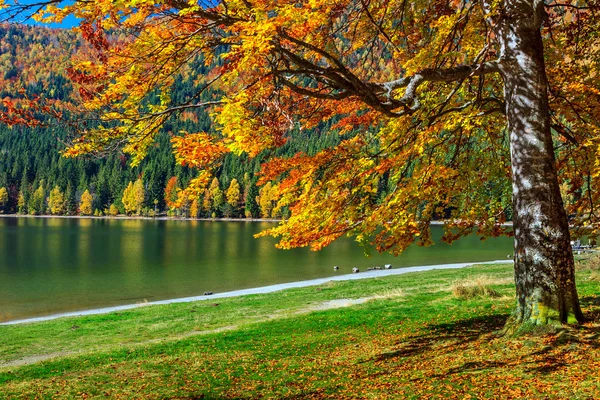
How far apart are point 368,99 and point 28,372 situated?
29.8 ft

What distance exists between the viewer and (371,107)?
28.9ft

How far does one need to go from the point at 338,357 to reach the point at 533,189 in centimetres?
402

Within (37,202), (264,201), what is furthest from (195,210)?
(37,202)

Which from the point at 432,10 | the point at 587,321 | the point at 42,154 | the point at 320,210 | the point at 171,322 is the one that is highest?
the point at 42,154

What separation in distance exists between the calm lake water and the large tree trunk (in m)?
19.3

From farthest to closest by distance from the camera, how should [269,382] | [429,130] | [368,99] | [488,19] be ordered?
[429,130], [488,19], [368,99], [269,382]

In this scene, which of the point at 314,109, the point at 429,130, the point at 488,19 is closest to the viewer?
the point at 488,19

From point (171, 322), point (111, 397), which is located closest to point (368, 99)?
point (111, 397)

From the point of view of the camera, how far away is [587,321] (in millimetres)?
7285

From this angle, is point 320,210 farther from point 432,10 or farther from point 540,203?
point 432,10

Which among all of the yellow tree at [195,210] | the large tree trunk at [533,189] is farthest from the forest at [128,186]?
the large tree trunk at [533,189]

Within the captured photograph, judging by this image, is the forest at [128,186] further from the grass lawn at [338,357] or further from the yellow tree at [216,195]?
the grass lawn at [338,357]

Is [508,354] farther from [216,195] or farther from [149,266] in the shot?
[216,195]

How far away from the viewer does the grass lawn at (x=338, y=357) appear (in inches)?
226
